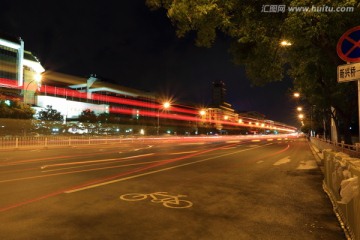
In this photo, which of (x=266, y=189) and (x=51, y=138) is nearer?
(x=266, y=189)

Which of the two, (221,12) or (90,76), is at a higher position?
(90,76)

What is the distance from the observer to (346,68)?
298 inches

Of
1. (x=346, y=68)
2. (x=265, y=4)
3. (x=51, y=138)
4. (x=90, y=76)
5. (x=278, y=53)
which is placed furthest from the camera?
(x=90, y=76)

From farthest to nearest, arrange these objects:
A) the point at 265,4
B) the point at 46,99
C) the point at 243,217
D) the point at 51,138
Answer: the point at 46,99 < the point at 51,138 < the point at 265,4 < the point at 243,217

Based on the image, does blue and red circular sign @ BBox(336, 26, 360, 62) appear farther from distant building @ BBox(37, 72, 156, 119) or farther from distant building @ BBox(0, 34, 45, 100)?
distant building @ BBox(37, 72, 156, 119)

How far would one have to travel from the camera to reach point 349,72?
7461 mm

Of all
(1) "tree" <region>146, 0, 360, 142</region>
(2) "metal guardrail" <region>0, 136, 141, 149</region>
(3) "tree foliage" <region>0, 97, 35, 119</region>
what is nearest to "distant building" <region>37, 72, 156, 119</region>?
(3) "tree foliage" <region>0, 97, 35, 119</region>

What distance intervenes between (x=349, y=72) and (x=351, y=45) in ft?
2.04

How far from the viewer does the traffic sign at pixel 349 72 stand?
7.26m

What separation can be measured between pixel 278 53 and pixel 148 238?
34.5ft

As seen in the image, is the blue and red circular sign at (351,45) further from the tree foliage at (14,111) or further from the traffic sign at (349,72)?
the tree foliage at (14,111)

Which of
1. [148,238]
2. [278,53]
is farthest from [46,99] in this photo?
[148,238]

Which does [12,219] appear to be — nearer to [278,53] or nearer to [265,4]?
[265,4]

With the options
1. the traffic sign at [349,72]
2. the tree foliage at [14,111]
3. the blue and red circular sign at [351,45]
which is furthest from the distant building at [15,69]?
the blue and red circular sign at [351,45]
